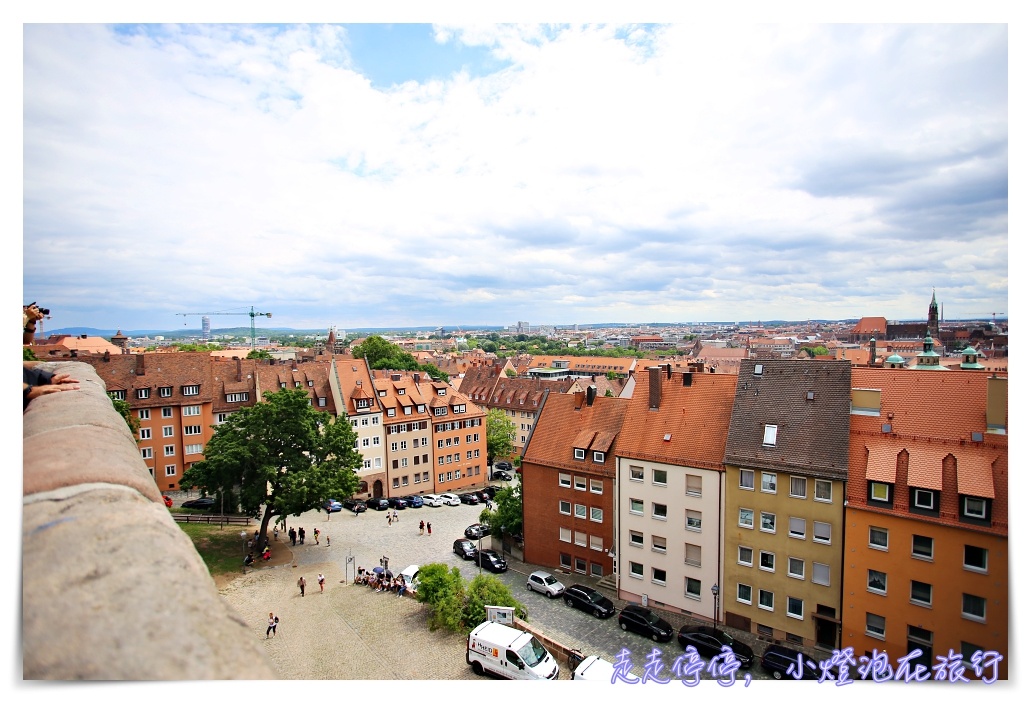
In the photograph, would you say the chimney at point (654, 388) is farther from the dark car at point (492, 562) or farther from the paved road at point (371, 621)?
the dark car at point (492, 562)

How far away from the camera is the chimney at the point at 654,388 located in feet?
68.2

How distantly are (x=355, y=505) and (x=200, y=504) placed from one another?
26.3 ft

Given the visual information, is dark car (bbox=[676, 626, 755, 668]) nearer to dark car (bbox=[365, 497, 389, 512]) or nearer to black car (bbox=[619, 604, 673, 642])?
black car (bbox=[619, 604, 673, 642])

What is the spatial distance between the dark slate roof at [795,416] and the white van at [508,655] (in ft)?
26.4

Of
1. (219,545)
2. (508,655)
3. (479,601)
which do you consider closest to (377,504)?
(219,545)

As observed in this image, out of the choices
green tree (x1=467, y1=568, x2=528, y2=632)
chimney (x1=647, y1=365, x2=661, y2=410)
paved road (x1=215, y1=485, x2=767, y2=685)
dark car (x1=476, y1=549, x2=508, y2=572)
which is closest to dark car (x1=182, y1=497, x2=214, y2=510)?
paved road (x1=215, y1=485, x2=767, y2=685)

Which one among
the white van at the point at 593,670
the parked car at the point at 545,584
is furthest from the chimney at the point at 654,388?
the white van at the point at 593,670

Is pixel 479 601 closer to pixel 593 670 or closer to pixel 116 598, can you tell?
pixel 593 670

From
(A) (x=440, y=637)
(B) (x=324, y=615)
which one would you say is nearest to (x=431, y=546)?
(B) (x=324, y=615)

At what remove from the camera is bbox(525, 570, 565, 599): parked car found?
2050cm

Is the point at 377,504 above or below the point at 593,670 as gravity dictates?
below

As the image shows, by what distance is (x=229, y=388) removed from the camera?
1417 inches

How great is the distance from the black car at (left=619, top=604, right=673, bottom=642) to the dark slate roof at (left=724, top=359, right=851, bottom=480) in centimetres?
552

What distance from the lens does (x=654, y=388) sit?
20891 millimetres
